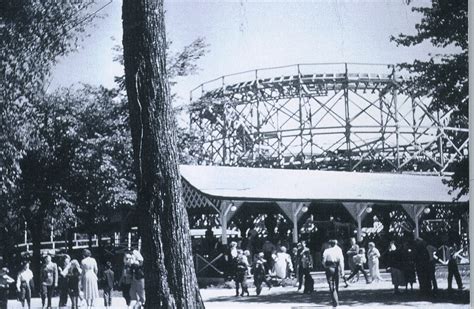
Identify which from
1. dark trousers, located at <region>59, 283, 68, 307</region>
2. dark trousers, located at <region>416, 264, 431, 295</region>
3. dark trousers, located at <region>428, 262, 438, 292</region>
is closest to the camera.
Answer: dark trousers, located at <region>428, 262, 438, 292</region>

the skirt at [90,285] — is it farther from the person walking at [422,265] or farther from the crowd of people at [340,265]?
the person walking at [422,265]

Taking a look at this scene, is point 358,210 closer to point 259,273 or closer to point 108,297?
point 259,273

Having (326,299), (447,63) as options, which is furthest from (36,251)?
(447,63)

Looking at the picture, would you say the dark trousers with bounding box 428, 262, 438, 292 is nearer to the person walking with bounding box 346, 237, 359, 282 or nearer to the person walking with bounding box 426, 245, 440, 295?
the person walking with bounding box 426, 245, 440, 295

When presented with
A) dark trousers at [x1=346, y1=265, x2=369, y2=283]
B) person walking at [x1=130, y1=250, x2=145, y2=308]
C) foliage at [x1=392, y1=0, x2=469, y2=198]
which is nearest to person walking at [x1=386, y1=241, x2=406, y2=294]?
dark trousers at [x1=346, y1=265, x2=369, y2=283]

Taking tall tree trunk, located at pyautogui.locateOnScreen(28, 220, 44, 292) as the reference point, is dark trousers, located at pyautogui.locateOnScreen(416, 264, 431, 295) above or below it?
below

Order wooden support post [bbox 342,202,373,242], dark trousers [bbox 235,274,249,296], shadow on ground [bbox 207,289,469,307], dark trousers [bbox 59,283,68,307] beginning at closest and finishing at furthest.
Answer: shadow on ground [bbox 207,289,469,307] < dark trousers [bbox 59,283,68,307] < dark trousers [bbox 235,274,249,296] < wooden support post [bbox 342,202,373,242]

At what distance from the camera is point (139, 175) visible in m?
6.71

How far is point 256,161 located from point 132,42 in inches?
368

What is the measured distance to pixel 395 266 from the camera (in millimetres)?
9555

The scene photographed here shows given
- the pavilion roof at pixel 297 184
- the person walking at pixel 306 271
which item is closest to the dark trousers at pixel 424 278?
the pavilion roof at pixel 297 184

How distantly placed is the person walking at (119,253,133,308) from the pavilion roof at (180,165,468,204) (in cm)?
Answer: 203

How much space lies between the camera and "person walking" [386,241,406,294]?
9000mm

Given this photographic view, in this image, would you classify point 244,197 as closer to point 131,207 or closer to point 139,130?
point 131,207
